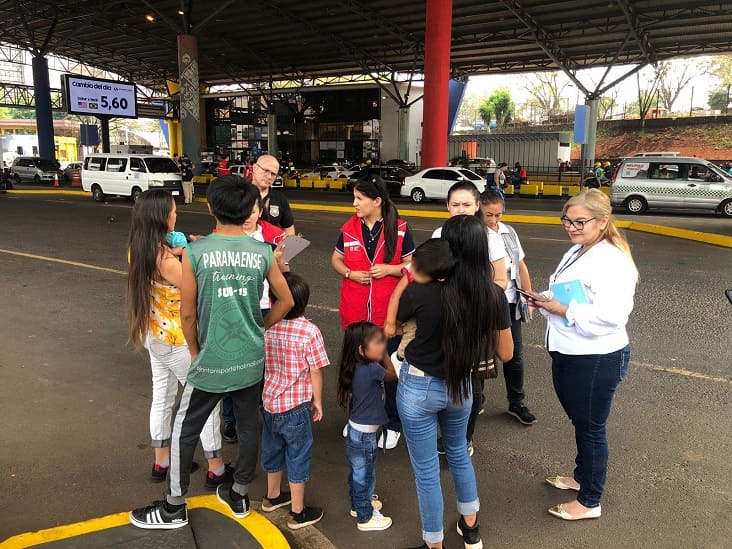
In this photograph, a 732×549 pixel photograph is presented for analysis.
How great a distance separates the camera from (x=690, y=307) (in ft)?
22.9

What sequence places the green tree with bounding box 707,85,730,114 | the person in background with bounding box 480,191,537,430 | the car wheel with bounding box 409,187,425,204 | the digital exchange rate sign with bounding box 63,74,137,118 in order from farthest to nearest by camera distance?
the green tree with bounding box 707,85,730,114
the digital exchange rate sign with bounding box 63,74,137,118
the car wheel with bounding box 409,187,425,204
the person in background with bounding box 480,191,537,430

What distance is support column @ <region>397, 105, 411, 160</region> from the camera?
38625mm

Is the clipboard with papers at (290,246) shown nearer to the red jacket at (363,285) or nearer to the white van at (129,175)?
the red jacket at (363,285)

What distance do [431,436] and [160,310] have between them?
1631 millimetres

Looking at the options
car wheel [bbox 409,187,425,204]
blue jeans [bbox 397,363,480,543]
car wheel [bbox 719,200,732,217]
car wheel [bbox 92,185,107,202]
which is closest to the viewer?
blue jeans [bbox 397,363,480,543]

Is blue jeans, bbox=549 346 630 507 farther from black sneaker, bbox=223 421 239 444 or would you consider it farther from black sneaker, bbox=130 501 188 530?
black sneaker, bbox=223 421 239 444

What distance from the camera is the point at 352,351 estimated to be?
2.87 meters

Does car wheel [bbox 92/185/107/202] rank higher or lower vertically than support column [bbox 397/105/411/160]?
lower

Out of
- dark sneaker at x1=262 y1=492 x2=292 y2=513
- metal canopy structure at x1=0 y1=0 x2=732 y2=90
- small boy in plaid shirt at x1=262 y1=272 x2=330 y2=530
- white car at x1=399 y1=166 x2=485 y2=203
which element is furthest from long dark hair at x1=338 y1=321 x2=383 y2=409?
metal canopy structure at x1=0 y1=0 x2=732 y2=90

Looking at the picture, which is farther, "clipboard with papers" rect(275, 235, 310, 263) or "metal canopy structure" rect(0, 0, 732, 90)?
"metal canopy structure" rect(0, 0, 732, 90)

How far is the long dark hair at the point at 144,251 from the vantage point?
2936 millimetres

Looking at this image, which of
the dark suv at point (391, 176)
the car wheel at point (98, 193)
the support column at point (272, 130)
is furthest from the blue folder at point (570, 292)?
the support column at point (272, 130)

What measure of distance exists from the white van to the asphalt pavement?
13.5 metres

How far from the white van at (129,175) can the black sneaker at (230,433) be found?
57.8ft
